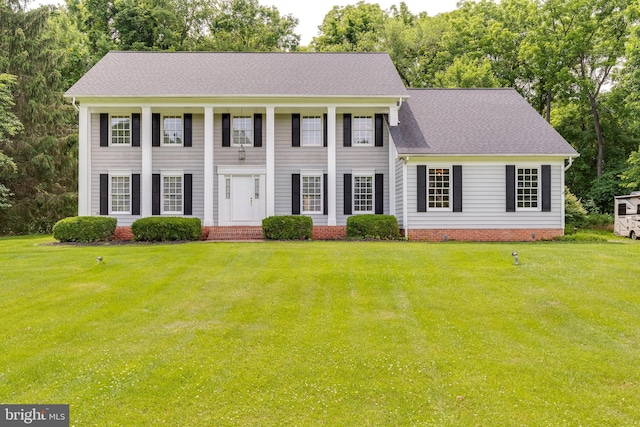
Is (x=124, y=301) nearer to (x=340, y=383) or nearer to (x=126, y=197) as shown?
(x=340, y=383)

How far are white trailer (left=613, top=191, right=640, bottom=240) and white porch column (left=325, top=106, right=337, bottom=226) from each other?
1426 cm

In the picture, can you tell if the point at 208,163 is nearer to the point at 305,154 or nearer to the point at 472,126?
the point at 305,154

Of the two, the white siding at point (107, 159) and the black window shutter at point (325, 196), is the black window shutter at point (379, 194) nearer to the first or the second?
the black window shutter at point (325, 196)

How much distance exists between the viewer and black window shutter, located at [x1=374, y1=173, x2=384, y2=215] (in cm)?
2123

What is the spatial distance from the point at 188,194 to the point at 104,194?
3478mm

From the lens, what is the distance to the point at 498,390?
5.33 m

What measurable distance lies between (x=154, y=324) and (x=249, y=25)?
41.1m

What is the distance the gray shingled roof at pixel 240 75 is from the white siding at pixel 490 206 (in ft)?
15.2

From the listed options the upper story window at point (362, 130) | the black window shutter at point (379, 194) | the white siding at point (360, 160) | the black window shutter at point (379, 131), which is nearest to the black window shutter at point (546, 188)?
the white siding at point (360, 160)

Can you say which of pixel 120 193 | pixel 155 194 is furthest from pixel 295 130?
pixel 120 193

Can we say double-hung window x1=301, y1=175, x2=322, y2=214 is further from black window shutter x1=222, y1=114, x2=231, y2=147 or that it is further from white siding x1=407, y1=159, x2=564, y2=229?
white siding x1=407, y1=159, x2=564, y2=229

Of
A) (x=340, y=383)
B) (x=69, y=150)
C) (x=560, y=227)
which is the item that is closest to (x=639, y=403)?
(x=340, y=383)

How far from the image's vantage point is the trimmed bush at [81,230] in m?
17.5

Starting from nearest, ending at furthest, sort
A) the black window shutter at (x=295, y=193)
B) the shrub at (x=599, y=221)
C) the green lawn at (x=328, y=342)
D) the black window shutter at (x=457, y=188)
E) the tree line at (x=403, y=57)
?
the green lawn at (x=328, y=342)
the black window shutter at (x=457, y=188)
the black window shutter at (x=295, y=193)
the tree line at (x=403, y=57)
the shrub at (x=599, y=221)
